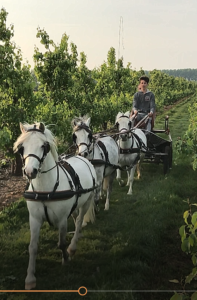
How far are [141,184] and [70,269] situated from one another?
4.76 m

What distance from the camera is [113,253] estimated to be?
450 centimetres

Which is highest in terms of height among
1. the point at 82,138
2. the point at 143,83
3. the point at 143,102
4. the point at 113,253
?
the point at 143,83

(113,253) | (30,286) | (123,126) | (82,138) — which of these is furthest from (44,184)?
(123,126)

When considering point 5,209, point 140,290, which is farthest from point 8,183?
point 140,290

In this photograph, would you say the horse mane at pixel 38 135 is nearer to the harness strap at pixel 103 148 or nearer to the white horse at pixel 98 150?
the white horse at pixel 98 150

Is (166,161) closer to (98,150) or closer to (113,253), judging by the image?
(98,150)

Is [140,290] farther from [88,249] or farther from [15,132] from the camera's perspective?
[15,132]

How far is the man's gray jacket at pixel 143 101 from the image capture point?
906 cm

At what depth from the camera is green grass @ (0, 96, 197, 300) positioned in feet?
12.2

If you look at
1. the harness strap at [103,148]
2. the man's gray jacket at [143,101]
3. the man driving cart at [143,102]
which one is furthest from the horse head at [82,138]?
the man's gray jacket at [143,101]

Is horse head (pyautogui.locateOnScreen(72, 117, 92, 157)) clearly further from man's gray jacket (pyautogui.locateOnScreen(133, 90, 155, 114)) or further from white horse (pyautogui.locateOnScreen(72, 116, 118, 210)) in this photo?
man's gray jacket (pyautogui.locateOnScreen(133, 90, 155, 114))

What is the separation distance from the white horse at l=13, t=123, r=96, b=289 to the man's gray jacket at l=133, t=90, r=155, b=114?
5457mm

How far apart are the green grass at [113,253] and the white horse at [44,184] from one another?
1.15 feet

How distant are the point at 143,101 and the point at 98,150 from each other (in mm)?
3827
